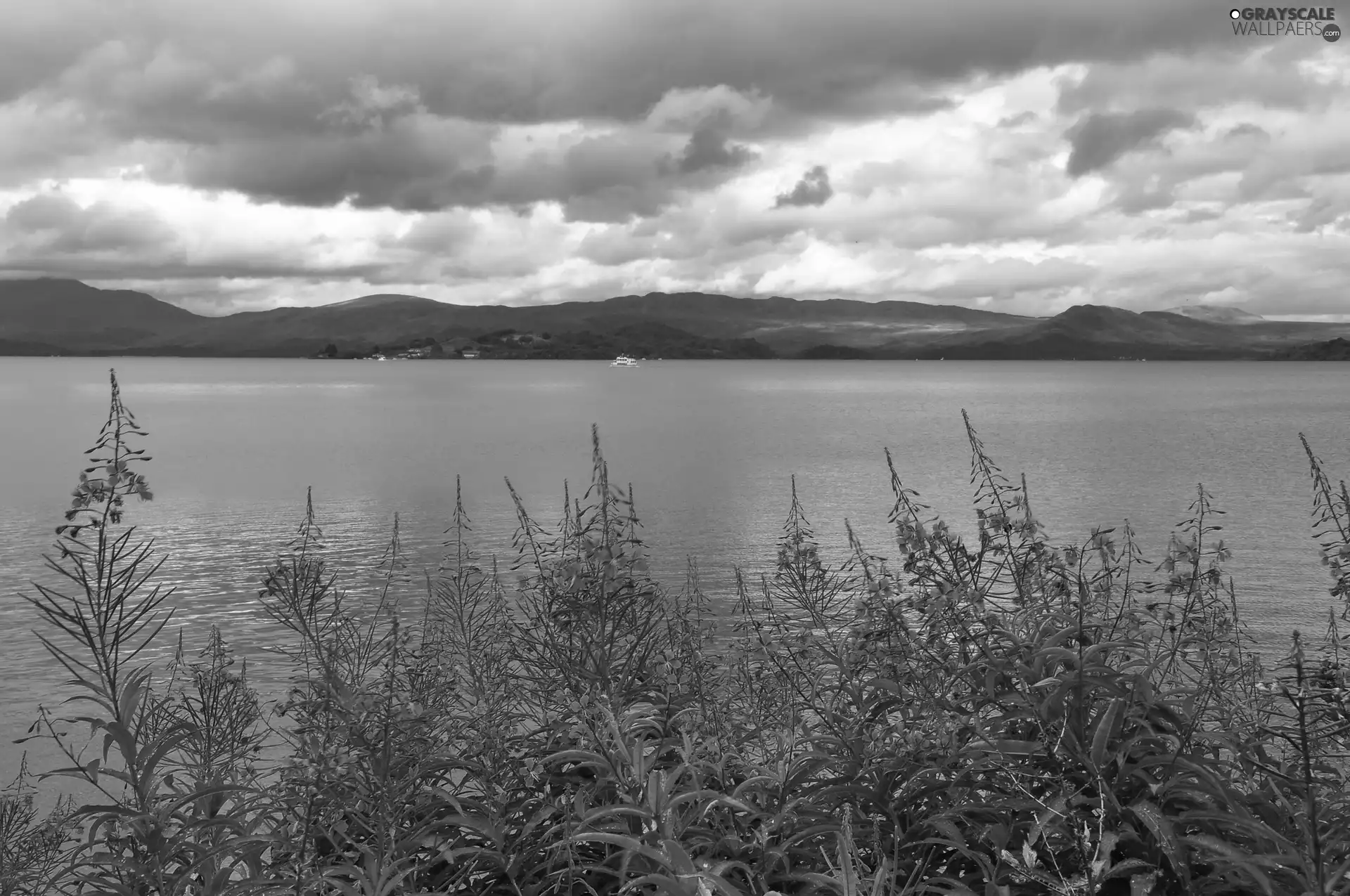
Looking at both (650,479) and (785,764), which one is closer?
(785,764)

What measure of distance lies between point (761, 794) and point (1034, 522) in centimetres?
281

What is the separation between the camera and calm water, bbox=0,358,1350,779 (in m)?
28.5

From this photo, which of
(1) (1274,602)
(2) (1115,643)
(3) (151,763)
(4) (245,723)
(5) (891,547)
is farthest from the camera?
(5) (891,547)

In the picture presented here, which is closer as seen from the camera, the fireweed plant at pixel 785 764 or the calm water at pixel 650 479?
the fireweed plant at pixel 785 764

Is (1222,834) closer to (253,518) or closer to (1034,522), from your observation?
(1034,522)

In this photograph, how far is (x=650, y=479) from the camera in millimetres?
55156

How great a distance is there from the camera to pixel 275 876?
5262 millimetres

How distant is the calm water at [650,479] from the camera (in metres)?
28.5

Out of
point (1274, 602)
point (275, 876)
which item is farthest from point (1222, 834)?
point (1274, 602)

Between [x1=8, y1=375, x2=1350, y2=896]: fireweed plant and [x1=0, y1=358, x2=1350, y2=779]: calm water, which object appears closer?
[x1=8, y1=375, x2=1350, y2=896]: fireweed plant

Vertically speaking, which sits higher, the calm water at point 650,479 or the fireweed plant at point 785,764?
the fireweed plant at point 785,764

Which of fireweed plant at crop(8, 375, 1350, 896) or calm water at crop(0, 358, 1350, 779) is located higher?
fireweed plant at crop(8, 375, 1350, 896)

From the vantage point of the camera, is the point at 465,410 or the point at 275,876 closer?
the point at 275,876

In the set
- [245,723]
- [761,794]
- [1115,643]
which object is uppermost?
[1115,643]
